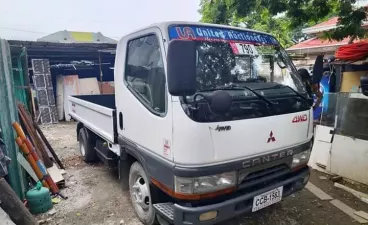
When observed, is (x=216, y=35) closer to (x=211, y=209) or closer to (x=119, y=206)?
(x=211, y=209)

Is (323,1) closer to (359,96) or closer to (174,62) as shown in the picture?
(359,96)

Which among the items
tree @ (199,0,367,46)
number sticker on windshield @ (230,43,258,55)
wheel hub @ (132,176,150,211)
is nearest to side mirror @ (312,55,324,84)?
number sticker on windshield @ (230,43,258,55)

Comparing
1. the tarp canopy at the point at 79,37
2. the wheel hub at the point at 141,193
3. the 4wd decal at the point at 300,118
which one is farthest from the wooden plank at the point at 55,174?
the tarp canopy at the point at 79,37

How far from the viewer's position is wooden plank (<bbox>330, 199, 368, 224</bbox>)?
324cm

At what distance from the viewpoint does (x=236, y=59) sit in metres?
2.66

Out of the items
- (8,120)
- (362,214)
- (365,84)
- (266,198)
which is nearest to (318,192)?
(362,214)

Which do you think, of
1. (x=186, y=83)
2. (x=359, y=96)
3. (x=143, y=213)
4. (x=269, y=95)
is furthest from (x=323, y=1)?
(x=143, y=213)

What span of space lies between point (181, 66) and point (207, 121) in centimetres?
52

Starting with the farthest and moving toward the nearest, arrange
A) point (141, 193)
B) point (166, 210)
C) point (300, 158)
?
point (141, 193), point (300, 158), point (166, 210)

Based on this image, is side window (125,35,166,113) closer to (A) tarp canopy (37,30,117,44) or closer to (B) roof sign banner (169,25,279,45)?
(B) roof sign banner (169,25,279,45)

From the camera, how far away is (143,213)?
296 centimetres

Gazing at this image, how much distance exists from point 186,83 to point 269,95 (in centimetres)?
102

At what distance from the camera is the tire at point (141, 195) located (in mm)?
2781

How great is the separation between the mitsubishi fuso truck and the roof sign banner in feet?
0.04
